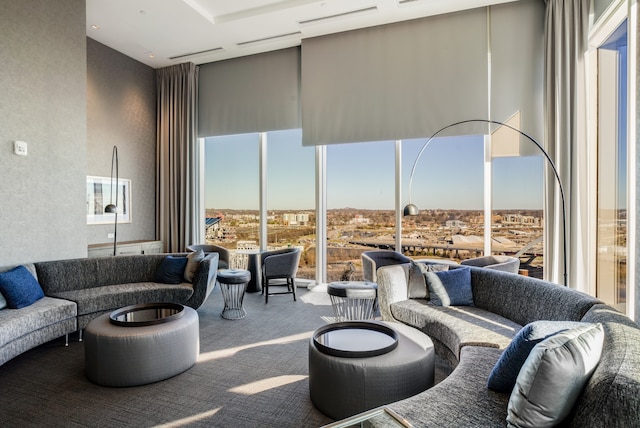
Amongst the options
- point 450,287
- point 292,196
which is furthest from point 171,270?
point 450,287

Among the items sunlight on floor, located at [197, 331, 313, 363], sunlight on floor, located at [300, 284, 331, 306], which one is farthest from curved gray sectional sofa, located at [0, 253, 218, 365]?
sunlight on floor, located at [300, 284, 331, 306]

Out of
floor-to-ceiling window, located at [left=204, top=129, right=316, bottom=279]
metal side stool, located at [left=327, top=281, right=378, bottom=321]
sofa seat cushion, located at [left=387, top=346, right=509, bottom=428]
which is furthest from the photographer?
floor-to-ceiling window, located at [left=204, top=129, right=316, bottom=279]

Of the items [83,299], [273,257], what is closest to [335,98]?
[273,257]

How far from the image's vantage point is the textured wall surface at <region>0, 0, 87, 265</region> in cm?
374

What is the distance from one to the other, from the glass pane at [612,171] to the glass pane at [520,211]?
2.44 feet

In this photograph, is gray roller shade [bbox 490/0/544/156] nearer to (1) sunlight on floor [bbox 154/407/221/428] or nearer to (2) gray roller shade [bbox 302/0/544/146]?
(2) gray roller shade [bbox 302/0/544/146]

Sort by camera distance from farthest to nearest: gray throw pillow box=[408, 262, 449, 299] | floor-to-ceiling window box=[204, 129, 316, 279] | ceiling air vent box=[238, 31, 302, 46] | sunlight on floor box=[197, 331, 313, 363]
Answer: floor-to-ceiling window box=[204, 129, 316, 279]
ceiling air vent box=[238, 31, 302, 46]
gray throw pillow box=[408, 262, 449, 299]
sunlight on floor box=[197, 331, 313, 363]

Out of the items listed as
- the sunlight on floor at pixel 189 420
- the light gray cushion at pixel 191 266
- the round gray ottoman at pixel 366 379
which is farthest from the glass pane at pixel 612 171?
the light gray cushion at pixel 191 266

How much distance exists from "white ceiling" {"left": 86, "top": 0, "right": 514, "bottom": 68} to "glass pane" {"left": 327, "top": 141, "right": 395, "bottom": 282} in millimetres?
1712

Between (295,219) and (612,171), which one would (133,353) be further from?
(612,171)

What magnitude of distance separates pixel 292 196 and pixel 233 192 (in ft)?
3.77

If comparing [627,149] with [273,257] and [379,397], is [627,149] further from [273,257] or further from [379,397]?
[273,257]

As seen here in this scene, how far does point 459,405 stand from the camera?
163 cm

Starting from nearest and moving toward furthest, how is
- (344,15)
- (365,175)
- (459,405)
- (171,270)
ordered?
(459,405) < (171,270) < (344,15) < (365,175)
